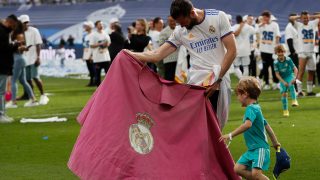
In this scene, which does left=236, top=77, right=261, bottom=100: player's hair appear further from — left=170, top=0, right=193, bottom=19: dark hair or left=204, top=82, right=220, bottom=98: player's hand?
left=170, top=0, right=193, bottom=19: dark hair

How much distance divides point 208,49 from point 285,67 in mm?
8070

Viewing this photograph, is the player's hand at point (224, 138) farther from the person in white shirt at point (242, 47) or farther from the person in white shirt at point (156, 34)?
the person in white shirt at point (242, 47)

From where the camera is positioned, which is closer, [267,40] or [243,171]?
[243,171]

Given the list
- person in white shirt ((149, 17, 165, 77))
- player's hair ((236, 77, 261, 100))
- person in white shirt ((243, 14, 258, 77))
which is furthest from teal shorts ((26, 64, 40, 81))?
player's hair ((236, 77, 261, 100))

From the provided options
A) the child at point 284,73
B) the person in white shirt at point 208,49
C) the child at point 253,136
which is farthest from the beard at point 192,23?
the child at point 284,73

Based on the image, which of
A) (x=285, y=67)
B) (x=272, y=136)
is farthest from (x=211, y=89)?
(x=285, y=67)

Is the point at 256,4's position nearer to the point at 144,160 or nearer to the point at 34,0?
the point at 34,0

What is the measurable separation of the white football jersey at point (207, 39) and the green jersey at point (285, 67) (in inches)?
308

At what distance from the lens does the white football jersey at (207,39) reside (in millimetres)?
10250

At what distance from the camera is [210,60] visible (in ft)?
34.1

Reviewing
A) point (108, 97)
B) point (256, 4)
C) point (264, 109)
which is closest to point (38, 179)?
point (108, 97)

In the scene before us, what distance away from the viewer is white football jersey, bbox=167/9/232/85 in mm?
10250

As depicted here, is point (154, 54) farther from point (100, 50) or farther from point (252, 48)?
point (252, 48)

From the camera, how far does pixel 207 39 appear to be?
33.9 ft
